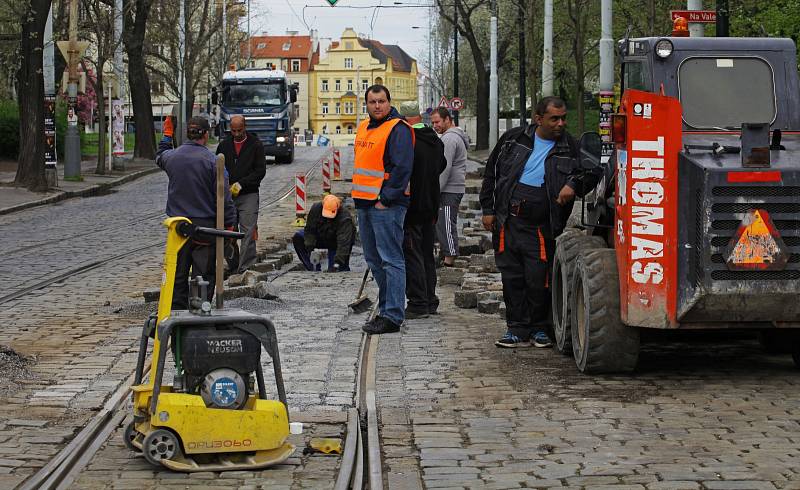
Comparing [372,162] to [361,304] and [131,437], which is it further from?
Answer: [131,437]

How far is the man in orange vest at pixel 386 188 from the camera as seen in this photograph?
10992 millimetres

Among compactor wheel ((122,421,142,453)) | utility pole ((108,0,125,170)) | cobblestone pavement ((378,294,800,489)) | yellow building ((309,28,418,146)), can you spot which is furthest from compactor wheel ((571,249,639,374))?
yellow building ((309,28,418,146))

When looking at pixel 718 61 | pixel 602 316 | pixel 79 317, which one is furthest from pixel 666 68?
pixel 79 317

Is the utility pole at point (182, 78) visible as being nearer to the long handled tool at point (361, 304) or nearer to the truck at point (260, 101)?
the truck at point (260, 101)

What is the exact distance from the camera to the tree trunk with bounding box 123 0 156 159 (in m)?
44.9

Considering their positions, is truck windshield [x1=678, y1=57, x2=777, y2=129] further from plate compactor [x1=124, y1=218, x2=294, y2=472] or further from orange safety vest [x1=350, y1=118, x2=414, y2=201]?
plate compactor [x1=124, y1=218, x2=294, y2=472]

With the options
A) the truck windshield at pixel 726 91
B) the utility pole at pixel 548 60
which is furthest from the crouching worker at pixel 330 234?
the utility pole at pixel 548 60

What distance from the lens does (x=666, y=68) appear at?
937 cm

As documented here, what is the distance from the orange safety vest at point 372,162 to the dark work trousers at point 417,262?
949 millimetres

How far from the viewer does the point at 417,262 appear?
1200 centimetres

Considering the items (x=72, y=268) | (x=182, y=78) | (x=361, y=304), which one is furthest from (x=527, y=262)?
(x=182, y=78)

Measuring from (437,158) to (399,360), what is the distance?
2851mm

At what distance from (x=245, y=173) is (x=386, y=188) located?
440cm

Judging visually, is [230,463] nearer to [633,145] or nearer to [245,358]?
[245,358]
